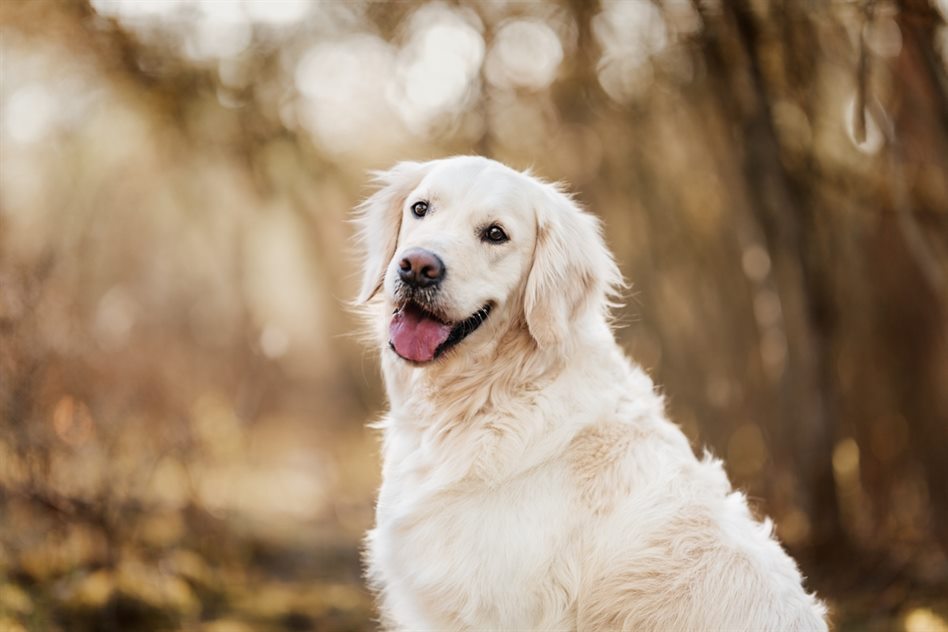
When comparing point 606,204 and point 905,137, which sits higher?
point 905,137

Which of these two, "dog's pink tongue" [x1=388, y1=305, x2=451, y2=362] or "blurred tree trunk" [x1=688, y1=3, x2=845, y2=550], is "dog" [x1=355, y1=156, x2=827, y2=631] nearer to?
"dog's pink tongue" [x1=388, y1=305, x2=451, y2=362]

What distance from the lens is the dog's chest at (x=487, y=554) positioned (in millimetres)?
2668

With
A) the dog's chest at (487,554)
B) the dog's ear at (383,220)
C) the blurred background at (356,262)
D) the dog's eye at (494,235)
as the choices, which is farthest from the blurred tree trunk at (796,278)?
the dog's chest at (487,554)

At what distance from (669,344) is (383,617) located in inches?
231

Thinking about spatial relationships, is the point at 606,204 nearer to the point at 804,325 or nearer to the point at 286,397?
the point at 804,325

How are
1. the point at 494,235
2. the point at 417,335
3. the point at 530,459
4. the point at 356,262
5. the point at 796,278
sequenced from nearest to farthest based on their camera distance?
the point at 530,459
the point at 417,335
the point at 494,235
the point at 356,262
the point at 796,278

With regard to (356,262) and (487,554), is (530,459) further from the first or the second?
(356,262)

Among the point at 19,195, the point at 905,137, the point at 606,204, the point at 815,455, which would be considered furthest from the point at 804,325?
the point at 19,195

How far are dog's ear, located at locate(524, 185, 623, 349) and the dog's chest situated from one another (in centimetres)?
49

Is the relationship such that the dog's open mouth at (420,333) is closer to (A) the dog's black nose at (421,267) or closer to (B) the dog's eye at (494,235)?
(A) the dog's black nose at (421,267)

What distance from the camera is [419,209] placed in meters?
3.22

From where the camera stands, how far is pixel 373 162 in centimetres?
888

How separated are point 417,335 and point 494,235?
439 mm

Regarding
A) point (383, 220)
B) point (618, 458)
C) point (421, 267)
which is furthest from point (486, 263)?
point (618, 458)
